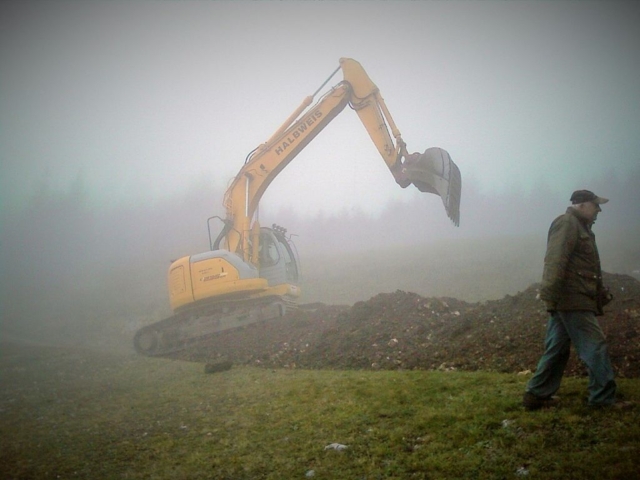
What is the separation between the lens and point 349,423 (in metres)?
4.54

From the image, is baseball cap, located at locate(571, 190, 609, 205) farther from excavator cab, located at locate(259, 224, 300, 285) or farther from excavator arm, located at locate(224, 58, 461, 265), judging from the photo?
excavator cab, located at locate(259, 224, 300, 285)

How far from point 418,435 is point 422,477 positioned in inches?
29.9

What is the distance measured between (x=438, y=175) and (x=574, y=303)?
259 inches

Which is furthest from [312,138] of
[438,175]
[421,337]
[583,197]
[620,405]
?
[620,405]

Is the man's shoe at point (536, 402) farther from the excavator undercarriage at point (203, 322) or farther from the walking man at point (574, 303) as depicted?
the excavator undercarriage at point (203, 322)

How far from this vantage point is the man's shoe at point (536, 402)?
3.96 meters

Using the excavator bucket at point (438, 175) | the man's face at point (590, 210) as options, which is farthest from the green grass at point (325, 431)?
the excavator bucket at point (438, 175)

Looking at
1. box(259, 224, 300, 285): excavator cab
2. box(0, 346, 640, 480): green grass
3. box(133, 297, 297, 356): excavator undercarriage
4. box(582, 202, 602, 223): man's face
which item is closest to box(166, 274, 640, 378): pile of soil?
box(133, 297, 297, 356): excavator undercarriage

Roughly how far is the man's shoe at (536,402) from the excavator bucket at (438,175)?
551 cm

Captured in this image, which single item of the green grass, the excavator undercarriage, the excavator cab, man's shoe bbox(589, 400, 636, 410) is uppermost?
the excavator cab

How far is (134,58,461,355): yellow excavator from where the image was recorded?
502 inches

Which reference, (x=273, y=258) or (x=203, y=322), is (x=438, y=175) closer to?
(x=273, y=258)

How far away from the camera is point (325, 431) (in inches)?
174

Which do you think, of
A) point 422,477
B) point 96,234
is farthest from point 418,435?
point 96,234
